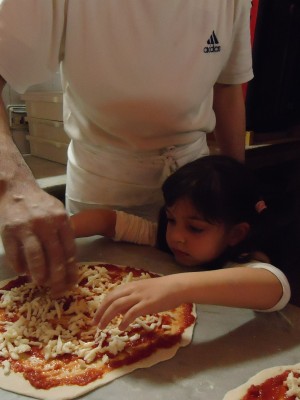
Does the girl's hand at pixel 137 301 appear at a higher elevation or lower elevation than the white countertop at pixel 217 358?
higher

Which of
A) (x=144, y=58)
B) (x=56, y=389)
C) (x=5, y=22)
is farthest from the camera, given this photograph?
(x=144, y=58)

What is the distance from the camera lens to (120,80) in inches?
39.4

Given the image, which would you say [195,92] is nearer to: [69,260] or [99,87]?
[99,87]

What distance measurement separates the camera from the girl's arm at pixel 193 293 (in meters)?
0.74

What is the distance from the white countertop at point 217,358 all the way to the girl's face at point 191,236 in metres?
0.18

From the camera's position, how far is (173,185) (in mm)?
1093

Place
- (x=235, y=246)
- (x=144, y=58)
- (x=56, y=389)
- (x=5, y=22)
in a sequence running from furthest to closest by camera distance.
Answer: (x=235, y=246) → (x=144, y=58) → (x=5, y=22) → (x=56, y=389)

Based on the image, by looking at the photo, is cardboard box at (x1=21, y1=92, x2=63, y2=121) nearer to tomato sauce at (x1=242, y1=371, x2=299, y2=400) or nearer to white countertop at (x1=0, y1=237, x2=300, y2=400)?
white countertop at (x1=0, y1=237, x2=300, y2=400)

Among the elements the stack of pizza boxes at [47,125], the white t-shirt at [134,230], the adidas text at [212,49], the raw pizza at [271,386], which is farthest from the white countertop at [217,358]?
the stack of pizza boxes at [47,125]

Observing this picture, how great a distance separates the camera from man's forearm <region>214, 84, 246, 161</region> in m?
1.36

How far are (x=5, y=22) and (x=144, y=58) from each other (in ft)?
0.97

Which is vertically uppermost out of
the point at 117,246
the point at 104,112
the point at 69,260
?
the point at 104,112

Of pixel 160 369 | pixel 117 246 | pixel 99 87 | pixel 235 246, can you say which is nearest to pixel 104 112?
pixel 99 87

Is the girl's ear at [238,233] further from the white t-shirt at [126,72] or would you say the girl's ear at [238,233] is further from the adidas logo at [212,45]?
the adidas logo at [212,45]
